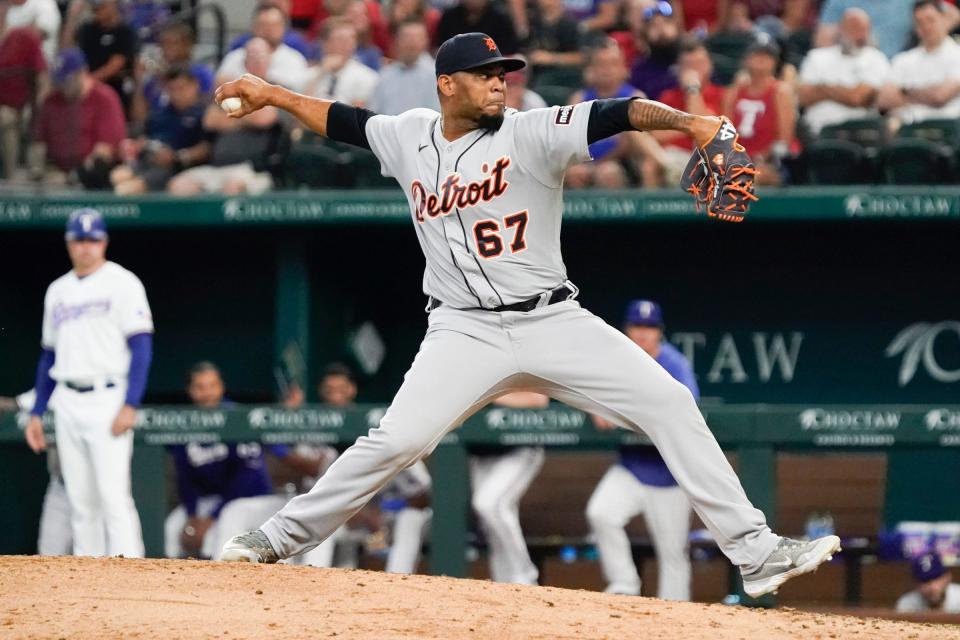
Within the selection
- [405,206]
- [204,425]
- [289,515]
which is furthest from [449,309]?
[405,206]

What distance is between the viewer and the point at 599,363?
4.66 m

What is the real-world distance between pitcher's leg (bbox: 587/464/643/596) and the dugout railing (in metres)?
0.24

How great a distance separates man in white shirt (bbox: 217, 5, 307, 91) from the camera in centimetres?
955

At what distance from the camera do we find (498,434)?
7570 millimetres

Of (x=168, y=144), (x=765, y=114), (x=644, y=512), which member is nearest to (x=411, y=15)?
(x=168, y=144)

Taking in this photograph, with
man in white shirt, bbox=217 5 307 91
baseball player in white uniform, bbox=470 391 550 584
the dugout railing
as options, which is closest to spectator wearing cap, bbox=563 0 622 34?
man in white shirt, bbox=217 5 307 91

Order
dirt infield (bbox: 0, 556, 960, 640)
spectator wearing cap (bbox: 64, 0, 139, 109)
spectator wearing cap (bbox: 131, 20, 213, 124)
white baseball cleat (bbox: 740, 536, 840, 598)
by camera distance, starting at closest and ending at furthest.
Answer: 1. dirt infield (bbox: 0, 556, 960, 640)
2. white baseball cleat (bbox: 740, 536, 840, 598)
3. spectator wearing cap (bbox: 131, 20, 213, 124)
4. spectator wearing cap (bbox: 64, 0, 139, 109)

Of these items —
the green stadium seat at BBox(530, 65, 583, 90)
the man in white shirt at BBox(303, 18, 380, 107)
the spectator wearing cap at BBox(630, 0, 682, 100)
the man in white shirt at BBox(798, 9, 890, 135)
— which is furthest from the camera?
the green stadium seat at BBox(530, 65, 583, 90)

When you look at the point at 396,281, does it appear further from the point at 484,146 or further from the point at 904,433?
the point at 484,146

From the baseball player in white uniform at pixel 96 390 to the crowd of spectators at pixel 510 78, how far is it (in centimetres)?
152

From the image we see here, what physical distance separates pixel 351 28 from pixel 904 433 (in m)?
4.14

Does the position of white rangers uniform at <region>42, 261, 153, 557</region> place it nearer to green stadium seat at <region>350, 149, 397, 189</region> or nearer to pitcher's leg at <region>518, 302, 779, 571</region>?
green stadium seat at <region>350, 149, 397, 189</region>

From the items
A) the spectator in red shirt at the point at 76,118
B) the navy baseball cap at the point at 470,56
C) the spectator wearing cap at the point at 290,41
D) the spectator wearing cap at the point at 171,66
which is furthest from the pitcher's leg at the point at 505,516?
the spectator wearing cap at the point at 171,66

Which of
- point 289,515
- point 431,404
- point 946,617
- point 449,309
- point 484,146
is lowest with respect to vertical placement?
point 946,617
